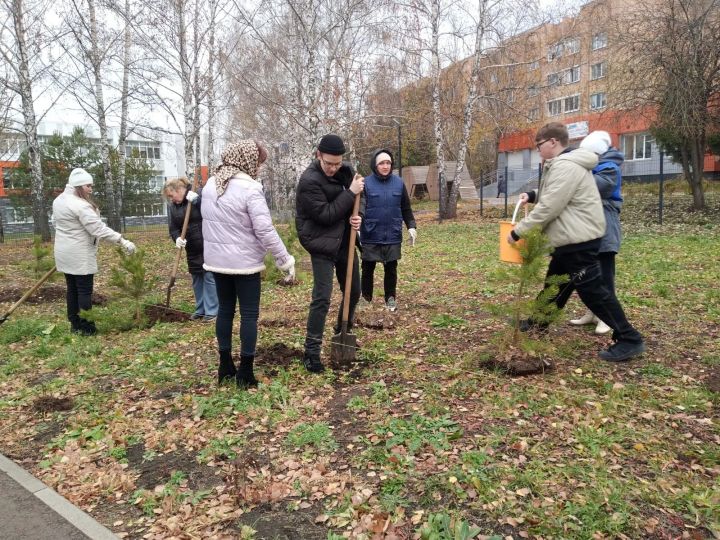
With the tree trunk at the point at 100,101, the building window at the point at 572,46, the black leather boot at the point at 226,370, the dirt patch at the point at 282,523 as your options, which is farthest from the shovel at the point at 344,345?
the building window at the point at 572,46

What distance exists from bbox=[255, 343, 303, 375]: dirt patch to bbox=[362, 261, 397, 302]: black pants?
146cm

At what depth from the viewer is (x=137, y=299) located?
6.40 m

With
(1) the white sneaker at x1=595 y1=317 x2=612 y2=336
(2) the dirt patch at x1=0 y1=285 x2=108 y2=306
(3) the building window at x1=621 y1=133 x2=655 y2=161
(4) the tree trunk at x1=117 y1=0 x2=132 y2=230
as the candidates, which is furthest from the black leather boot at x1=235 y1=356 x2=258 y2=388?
(3) the building window at x1=621 y1=133 x2=655 y2=161

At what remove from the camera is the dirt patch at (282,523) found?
102 inches

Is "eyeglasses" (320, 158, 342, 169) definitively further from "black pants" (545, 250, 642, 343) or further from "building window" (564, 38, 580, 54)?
"building window" (564, 38, 580, 54)

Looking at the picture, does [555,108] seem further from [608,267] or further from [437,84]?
[608,267]

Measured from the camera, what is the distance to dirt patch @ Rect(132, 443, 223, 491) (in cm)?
312

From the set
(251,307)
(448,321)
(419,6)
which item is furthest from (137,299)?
(419,6)

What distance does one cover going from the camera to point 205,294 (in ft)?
21.5

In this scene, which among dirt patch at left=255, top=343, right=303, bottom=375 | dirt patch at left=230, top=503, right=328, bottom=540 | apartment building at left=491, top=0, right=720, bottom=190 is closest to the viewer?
dirt patch at left=230, top=503, right=328, bottom=540

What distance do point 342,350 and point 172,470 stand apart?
1.75 meters

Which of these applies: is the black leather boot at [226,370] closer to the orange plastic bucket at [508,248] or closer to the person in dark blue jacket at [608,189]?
the orange plastic bucket at [508,248]

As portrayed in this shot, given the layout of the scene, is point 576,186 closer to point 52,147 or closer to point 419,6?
point 419,6

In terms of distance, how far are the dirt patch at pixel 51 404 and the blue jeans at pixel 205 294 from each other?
2.38 metres
